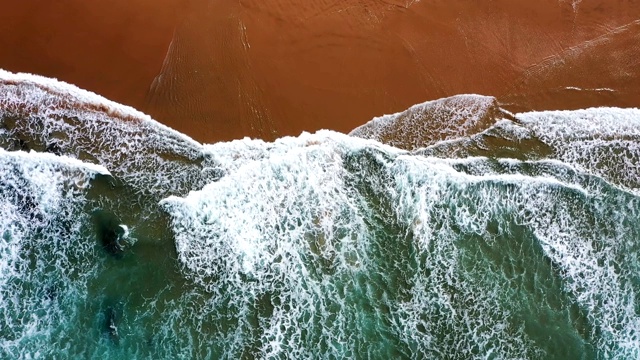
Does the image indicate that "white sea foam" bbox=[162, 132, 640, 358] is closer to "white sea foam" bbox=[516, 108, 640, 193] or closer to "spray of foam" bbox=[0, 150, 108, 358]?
"white sea foam" bbox=[516, 108, 640, 193]

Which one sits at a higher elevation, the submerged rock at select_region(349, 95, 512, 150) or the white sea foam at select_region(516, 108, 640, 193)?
the submerged rock at select_region(349, 95, 512, 150)

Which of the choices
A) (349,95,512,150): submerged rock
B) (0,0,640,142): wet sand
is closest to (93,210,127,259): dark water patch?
(0,0,640,142): wet sand

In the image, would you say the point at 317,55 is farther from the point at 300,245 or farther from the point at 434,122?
the point at 300,245

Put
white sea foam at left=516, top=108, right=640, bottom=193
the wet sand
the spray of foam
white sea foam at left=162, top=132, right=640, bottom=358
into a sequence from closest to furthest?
1. the spray of foam
2. white sea foam at left=162, top=132, right=640, bottom=358
3. the wet sand
4. white sea foam at left=516, top=108, right=640, bottom=193

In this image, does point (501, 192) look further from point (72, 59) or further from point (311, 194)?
point (72, 59)

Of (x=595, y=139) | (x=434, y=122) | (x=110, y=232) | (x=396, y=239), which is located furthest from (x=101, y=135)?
(x=595, y=139)

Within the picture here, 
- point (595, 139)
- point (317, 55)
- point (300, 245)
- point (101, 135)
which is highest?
point (317, 55)

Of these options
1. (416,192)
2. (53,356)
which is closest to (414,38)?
(416,192)

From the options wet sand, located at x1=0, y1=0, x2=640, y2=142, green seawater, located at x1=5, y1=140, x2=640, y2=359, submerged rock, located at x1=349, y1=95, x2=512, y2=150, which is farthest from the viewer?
submerged rock, located at x1=349, y1=95, x2=512, y2=150

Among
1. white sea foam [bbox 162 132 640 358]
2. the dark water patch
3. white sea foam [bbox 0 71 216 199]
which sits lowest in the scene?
white sea foam [bbox 162 132 640 358]
